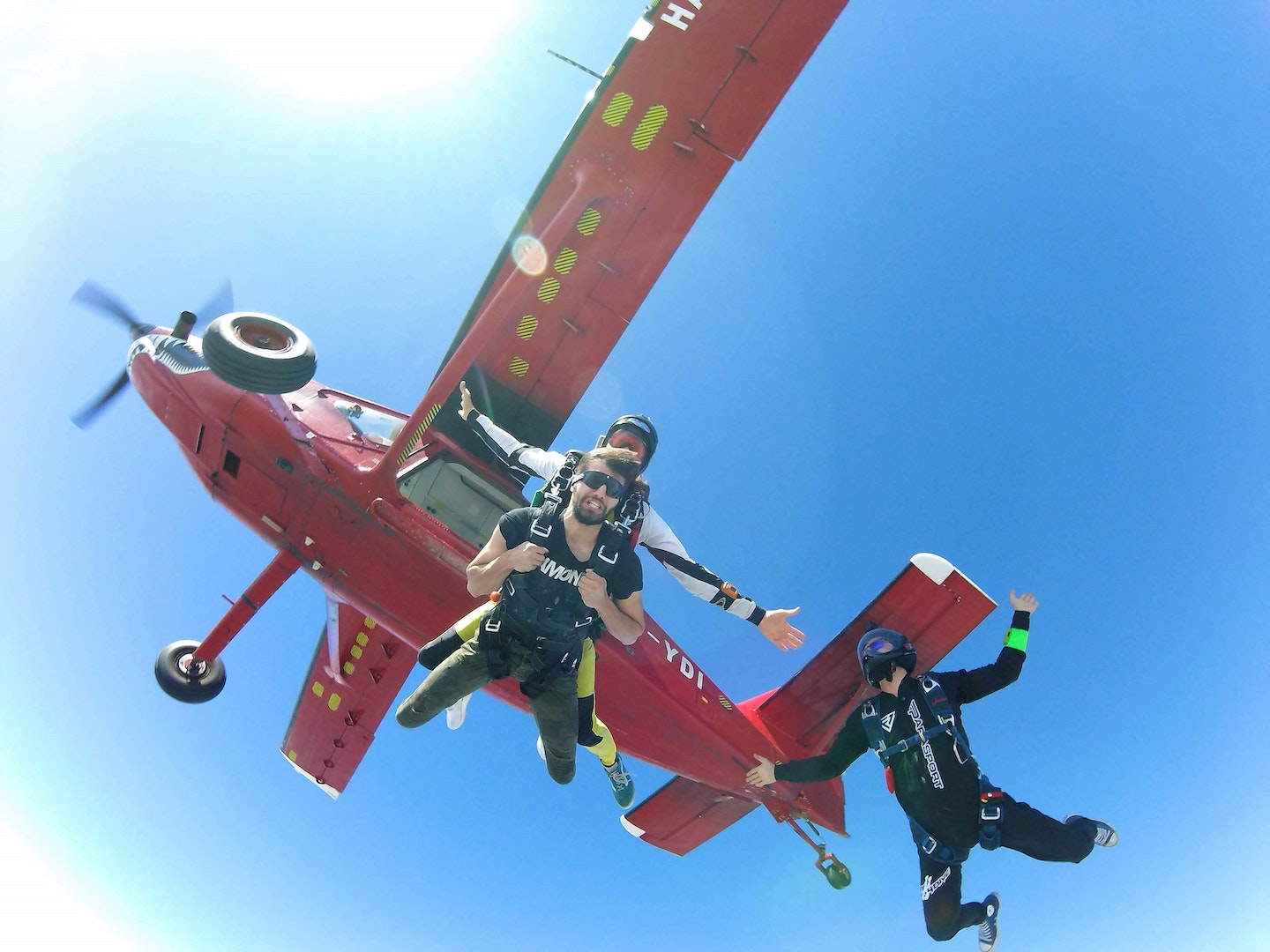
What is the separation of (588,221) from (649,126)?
1073 millimetres

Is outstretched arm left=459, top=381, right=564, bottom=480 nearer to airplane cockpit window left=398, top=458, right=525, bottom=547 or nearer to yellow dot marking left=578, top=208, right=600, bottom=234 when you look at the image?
airplane cockpit window left=398, top=458, right=525, bottom=547

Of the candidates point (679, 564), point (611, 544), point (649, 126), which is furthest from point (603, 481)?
point (649, 126)

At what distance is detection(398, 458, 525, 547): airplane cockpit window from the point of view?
25.0 feet

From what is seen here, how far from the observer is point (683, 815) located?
823 cm

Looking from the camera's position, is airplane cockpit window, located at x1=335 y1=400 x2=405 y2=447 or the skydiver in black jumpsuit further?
airplane cockpit window, located at x1=335 y1=400 x2=405 y2=447

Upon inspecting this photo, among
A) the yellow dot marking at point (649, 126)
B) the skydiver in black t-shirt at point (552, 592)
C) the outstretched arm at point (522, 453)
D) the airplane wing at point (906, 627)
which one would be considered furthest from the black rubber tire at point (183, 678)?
the yellow dot marking at point (649, 126)

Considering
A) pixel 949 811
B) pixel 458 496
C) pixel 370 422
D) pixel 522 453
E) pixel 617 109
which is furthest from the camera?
pixel 458 496

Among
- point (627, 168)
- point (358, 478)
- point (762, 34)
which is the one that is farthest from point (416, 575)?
point (762, 34)

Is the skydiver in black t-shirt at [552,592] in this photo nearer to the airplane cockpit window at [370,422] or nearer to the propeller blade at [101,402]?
the airplane cockpit window at [370,422]

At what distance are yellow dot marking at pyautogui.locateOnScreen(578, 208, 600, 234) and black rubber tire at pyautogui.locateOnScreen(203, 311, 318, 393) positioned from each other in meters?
2.92

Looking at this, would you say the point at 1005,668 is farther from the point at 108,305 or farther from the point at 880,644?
the point at 108,305

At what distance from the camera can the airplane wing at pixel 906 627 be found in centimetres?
620

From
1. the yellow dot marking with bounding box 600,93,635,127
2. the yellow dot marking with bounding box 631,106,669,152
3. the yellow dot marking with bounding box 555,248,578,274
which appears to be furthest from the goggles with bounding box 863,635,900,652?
the yellow dot marking with bounding box 600,93,635,127

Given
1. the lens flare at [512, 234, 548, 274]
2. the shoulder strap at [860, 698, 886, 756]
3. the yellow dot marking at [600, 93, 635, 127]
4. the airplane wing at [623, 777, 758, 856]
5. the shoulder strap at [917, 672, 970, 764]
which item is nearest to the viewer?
the shoulder strap at [917, 672, 970, 764]
